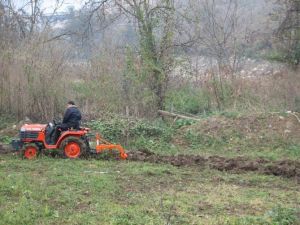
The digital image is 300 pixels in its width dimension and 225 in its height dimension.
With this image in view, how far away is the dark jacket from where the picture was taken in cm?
1279

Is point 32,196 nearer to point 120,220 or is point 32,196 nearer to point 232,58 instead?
point 120,220

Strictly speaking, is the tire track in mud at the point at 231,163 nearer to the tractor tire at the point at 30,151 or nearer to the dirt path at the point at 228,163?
the dirt path at the point at 228,163

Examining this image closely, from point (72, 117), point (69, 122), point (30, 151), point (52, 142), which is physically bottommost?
point (30, 151)

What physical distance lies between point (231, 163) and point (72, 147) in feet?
13.9

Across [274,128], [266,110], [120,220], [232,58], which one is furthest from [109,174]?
[232,58]

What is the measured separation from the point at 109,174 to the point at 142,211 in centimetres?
305

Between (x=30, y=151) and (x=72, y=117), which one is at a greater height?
(x=72, y=117)

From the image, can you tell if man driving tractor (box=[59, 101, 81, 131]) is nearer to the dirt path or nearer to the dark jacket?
the dark jacket

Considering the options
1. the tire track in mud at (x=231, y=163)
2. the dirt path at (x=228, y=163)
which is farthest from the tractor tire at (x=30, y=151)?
the tire track in mud at (x=231, y=163)

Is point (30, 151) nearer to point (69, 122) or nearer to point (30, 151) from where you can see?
point (30, 151)

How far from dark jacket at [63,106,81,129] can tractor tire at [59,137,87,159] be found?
39 centimetres

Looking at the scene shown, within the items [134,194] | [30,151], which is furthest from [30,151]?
[134,194]

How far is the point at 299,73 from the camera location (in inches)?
778

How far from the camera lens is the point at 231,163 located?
12383 mm
